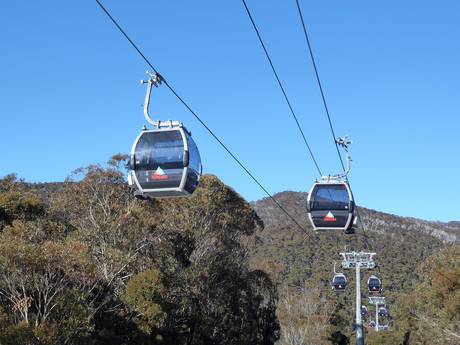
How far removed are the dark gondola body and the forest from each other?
7813mm

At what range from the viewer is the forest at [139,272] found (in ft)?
58.7

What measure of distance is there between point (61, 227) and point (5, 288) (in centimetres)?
823

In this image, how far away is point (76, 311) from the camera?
18.2 metres

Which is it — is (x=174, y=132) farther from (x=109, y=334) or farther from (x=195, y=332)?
(x=195, y=332)

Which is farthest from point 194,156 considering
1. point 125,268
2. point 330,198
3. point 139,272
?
point 139,272

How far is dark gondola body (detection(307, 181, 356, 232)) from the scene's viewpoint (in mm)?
13594

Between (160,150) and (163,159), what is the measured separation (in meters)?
0.14

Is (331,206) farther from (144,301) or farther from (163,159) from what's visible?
(144,301)

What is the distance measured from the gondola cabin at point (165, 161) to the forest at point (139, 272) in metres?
7.72

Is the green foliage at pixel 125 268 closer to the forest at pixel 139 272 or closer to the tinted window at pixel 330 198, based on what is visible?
the forest at pixel 139 272

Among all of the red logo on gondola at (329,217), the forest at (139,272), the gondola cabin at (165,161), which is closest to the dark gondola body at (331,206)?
the red logo on gondola at (329,217)

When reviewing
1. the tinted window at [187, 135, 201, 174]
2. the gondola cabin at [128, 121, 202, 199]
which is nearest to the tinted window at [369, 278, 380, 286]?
the tinted window at [187, 135, 201, 174]

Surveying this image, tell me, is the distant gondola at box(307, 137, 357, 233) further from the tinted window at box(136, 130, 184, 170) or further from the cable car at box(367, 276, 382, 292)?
the cable car at box(367, 276, 382, 292)

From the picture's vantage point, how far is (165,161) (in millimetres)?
9211
